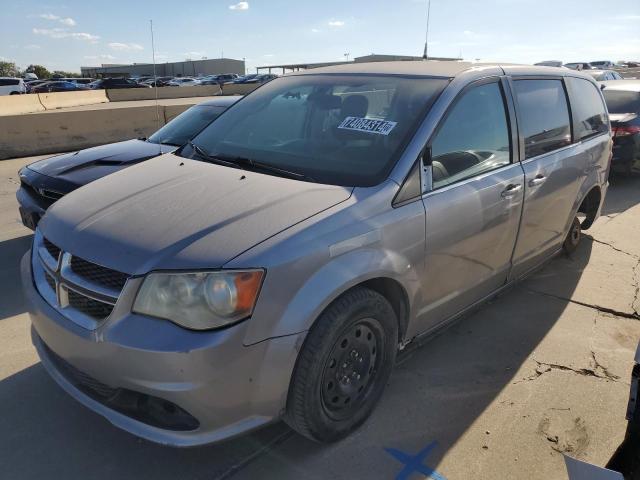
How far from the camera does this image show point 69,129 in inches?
477

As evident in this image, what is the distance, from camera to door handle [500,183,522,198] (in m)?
3.25

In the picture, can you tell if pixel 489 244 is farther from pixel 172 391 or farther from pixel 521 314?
A: pixel 172 391

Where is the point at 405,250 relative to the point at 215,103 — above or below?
below

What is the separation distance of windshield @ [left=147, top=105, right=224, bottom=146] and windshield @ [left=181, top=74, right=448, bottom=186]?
92.4 inches

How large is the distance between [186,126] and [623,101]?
7371mm

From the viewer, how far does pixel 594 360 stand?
3.44 m

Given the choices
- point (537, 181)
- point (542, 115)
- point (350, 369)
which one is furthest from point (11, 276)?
point (542, 115)

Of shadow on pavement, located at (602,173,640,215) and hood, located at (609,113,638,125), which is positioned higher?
hood, located at (609,113,638,125)

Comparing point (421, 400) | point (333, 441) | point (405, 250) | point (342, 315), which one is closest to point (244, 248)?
point (342, 315)

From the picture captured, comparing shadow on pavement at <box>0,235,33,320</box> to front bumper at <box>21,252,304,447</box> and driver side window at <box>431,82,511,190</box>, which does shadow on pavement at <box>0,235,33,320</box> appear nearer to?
front bumper at <box>21,252,304,447</box>

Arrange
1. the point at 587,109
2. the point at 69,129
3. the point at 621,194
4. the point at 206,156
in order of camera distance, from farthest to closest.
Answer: the point at 69,129 < the point at 621,194 < the point at 587,109 < the point at 206,156

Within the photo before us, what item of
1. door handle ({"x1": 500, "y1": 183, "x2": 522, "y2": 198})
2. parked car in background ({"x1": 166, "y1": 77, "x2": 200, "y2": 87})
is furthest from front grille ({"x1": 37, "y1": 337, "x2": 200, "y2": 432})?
parked car in background ({"x1": 166, "y1": 77, "x2": 200, "y2": 87})

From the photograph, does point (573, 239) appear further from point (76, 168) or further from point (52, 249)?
point (76, 168)

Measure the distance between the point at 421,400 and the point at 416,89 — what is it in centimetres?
181
